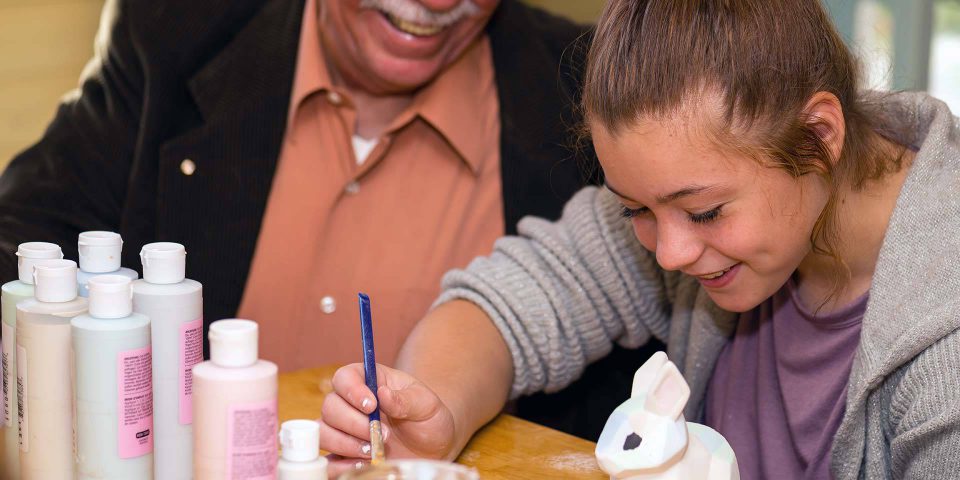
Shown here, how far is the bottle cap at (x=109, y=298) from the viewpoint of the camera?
2.55 feet

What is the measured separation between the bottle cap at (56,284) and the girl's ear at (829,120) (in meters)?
0.72

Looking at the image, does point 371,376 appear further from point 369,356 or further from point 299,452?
point 299,452

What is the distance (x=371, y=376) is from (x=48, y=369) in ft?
0.99

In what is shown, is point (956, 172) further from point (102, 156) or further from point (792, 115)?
point (102, 156)

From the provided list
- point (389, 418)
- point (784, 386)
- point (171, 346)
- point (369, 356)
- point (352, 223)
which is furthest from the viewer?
point (352, 223)

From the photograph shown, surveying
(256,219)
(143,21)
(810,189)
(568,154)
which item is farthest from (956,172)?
(143,21)

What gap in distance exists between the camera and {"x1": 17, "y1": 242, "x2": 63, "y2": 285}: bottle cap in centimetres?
88

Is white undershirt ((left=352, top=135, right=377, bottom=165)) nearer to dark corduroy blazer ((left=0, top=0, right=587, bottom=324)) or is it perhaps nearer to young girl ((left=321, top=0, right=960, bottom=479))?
dark corduroy blazer ((left=0, top=0, right=587, bottom=324))

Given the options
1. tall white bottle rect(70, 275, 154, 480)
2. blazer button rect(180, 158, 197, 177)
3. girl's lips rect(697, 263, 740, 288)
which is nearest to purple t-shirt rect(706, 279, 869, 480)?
girl's lips rect(697, 263, 740, 288)

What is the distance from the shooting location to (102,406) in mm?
783

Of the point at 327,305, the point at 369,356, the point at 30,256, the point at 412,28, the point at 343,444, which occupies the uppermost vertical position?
the point at 412,28

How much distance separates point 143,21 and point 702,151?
108 centimetres

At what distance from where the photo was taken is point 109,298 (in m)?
0.78

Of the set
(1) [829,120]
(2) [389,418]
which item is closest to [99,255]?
(2) [389,418]
